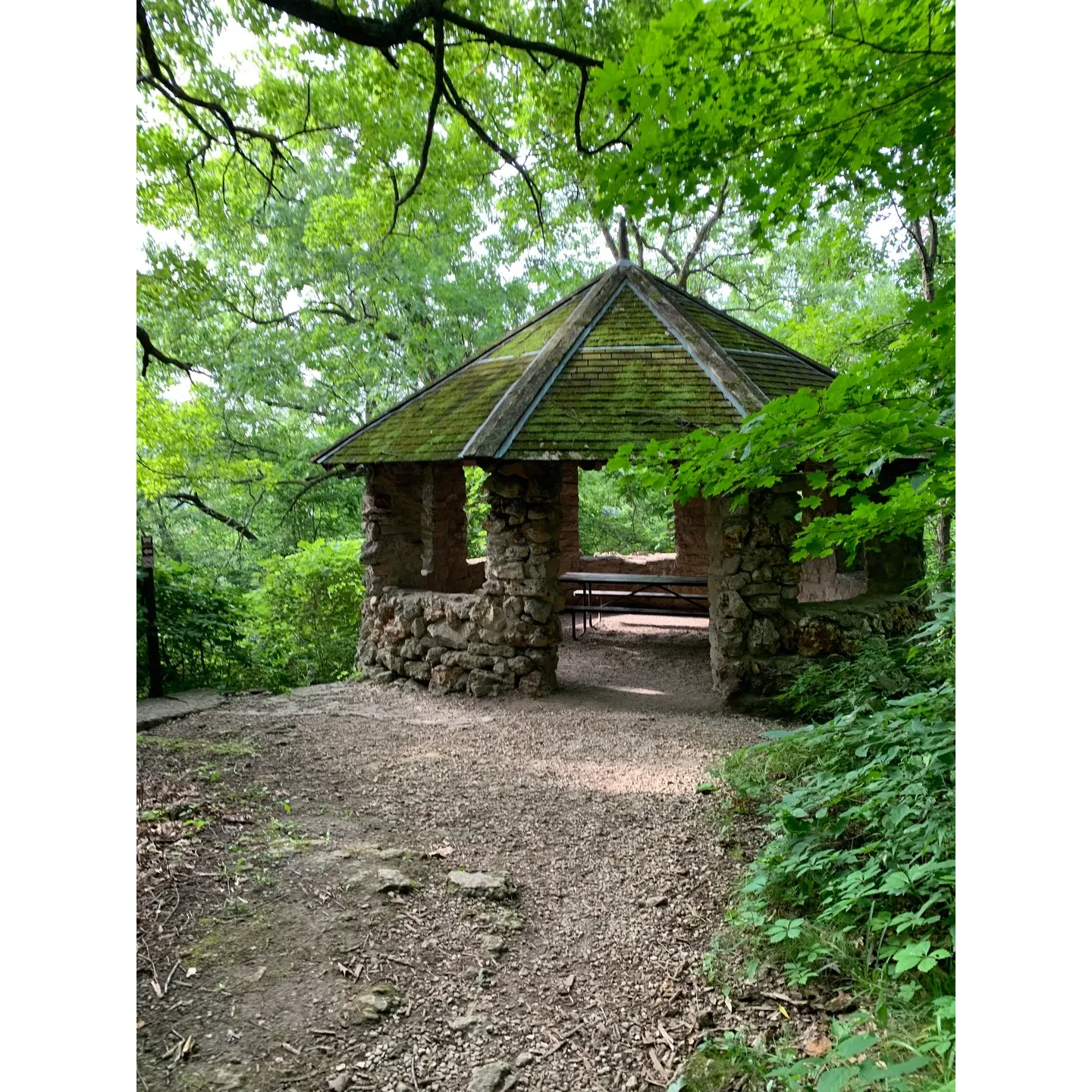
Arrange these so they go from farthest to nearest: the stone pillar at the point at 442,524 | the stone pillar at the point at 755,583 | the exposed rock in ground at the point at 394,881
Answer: the stone pillar at the point at 442,524 → the stone pillar at the point at 755,583 → the exposed rock in ground at the point at 394,881

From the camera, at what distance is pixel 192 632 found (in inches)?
307

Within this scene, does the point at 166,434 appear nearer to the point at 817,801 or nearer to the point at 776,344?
the point at 776,344

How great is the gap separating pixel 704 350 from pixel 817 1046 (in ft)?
20.5

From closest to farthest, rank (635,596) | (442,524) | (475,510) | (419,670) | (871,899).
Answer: (871,899)
(419,670)
(442,524)
(635,596)
(475,510)

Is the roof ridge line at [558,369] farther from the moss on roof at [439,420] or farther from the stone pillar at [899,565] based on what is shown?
Result: the stone pillar at [899,565]

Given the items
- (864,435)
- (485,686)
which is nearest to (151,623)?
(485,686)

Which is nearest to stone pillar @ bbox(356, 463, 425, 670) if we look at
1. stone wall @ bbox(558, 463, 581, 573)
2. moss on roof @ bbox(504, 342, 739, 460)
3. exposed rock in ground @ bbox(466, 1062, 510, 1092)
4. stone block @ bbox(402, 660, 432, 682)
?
stone block @ bbox(402, 660, 432, 682)

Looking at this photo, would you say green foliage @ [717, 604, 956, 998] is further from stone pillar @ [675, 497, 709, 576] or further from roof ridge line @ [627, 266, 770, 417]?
stone pillar @ [675, 497, 709, 576]

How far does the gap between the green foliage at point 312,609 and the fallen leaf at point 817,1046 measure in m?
8.46

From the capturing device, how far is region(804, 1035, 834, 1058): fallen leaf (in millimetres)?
2082

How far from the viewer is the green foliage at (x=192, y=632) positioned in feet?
24.6

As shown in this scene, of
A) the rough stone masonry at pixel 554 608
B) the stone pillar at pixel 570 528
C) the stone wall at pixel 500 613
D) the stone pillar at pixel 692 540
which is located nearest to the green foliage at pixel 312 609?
the rough stone masonry at pixel 554 608

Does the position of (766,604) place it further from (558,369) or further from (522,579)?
(558,369)
